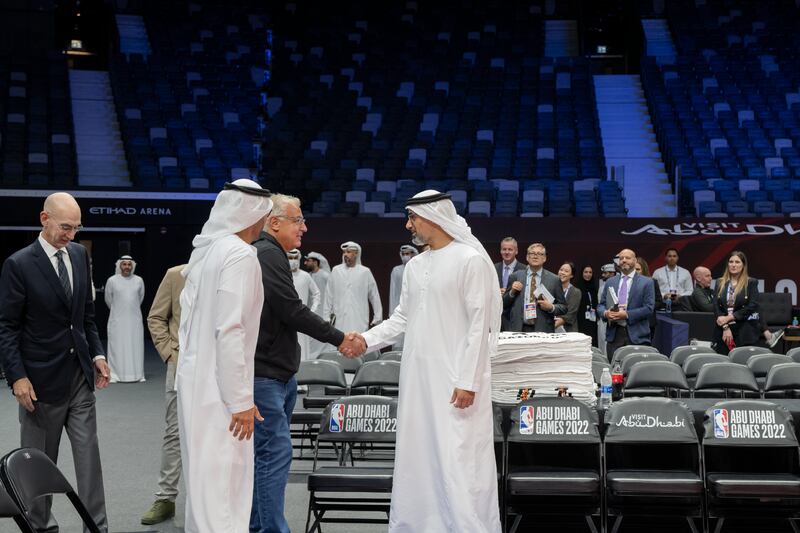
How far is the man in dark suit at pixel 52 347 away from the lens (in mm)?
4887

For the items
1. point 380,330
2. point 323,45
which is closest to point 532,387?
point 380,330

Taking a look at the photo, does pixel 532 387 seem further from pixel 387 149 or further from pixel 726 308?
pixel 387 149

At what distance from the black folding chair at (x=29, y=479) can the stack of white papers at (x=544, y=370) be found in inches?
110

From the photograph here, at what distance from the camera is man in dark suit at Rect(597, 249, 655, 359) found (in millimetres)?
9633

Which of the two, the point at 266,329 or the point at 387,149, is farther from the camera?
the point at 387,149

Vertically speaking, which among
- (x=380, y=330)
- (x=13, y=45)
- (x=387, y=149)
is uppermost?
(x=13, y=45)

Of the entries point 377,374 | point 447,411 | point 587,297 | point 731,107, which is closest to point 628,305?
point 377,374

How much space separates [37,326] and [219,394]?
1.32 m

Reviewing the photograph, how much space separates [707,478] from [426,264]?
203cm

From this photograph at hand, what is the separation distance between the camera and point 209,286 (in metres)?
4.29

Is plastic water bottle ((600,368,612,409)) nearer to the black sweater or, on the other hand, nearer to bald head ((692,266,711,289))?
the black sweater

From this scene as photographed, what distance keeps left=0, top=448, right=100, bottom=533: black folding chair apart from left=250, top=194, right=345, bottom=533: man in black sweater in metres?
1.06

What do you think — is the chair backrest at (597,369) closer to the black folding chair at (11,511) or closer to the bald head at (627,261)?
the bald head at (627,261)

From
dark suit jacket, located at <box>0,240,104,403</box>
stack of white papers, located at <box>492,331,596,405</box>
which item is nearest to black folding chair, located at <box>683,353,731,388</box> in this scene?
stack of white papers, located at <box>492,331,596,405</box>
